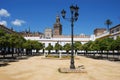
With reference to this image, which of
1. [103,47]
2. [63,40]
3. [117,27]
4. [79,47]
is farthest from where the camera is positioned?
[63,40]

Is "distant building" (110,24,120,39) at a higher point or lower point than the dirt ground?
higher

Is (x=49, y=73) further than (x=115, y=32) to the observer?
No

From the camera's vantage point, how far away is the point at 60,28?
177 meters

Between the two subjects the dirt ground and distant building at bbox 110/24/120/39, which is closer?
the dirt ground

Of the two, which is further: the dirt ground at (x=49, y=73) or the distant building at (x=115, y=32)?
the distant building at (x=115, y=32)

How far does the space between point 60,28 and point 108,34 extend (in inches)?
3192

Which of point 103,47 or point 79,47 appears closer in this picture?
point 103,47

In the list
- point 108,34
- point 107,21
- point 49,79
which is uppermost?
point 107,21

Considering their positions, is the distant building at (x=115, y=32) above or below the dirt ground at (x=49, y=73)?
above

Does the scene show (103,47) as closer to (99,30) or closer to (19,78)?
(19,78)

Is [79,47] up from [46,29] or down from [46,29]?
down

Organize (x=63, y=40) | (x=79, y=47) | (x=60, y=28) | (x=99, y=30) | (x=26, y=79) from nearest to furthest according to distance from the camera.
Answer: (x=26, y=79) → (x=79, y=47) → (x=63, y=40) → (x=99, y=30) → (x=60, y=28)

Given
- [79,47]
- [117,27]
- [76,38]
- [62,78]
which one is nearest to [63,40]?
[76,38]

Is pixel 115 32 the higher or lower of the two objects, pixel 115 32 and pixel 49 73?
the higher
